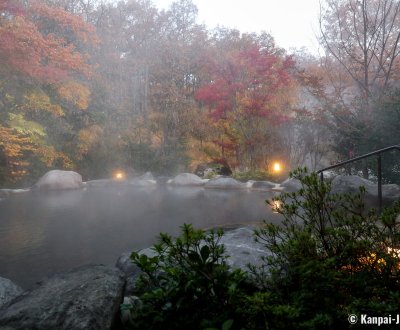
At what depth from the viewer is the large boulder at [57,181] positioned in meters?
14.8

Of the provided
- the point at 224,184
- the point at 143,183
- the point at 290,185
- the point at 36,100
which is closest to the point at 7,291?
the point at 290,185

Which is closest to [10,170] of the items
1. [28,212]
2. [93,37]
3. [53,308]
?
[28,212]

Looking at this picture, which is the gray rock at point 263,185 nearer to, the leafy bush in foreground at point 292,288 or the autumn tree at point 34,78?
the autumn tree at point 34,78

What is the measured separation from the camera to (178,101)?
20.0m

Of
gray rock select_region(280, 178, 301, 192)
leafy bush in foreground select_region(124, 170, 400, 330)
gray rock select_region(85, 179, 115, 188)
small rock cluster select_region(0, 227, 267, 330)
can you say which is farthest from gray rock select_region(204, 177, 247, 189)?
leafy bush in foreground select_region(124, 170, 400, 330)

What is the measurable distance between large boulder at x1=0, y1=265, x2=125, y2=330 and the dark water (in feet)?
1.96

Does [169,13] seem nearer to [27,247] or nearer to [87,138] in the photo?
[87,138]

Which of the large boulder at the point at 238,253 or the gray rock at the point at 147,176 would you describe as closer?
the large boulder at the point at 238,253

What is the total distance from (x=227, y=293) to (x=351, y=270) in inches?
27.7

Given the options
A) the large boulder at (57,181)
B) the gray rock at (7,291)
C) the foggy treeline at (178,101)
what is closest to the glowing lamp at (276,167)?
the foggy treeline at (178,101)

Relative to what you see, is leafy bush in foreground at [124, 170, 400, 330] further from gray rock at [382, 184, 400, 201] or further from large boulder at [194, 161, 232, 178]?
large boulder at [194, 161, 232, 178]

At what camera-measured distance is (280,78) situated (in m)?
16.3

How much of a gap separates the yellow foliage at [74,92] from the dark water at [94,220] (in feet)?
15.3

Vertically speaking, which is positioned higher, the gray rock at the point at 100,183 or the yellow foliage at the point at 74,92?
the yellow foliage at the point at 74,92
